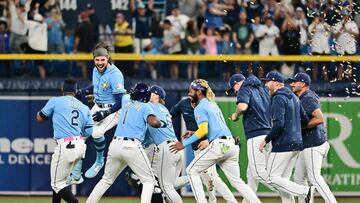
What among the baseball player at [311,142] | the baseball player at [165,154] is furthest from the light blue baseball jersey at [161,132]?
the baseball player at [311,142]

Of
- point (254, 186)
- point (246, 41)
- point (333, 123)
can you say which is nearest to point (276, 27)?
point (246, 41)

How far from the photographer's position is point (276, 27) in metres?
23.9

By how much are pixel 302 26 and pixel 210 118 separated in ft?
22.5

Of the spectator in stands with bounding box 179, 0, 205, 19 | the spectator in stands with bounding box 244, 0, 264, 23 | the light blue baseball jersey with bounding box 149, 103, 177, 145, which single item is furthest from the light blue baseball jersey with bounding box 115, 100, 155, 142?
the spectator in stands with bounding box 179, 0, 205, 19

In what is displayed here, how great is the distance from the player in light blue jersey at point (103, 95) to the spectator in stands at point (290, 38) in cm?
411

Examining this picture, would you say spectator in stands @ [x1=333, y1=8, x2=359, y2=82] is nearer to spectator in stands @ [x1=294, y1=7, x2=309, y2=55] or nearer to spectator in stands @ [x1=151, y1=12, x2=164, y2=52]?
spectator in stands @ [x1=294, y1=7, x2=309, y2=55]

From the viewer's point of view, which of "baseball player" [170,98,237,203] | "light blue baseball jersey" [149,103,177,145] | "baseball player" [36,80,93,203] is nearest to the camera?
"baseball player" [36,80,93,203]

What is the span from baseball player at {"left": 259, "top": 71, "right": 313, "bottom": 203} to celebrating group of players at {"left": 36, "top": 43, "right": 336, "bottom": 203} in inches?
0.5

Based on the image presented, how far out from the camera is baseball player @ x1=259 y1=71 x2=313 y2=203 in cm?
1743

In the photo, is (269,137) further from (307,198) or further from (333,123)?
(333,123)

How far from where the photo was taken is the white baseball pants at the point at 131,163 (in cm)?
1712

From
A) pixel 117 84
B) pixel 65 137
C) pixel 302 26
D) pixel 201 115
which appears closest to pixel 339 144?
pixel 302 26

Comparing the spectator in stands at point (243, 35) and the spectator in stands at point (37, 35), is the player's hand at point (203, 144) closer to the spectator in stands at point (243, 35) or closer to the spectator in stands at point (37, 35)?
the spectator in stands at point (243, 35)

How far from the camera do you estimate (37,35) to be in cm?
2334
